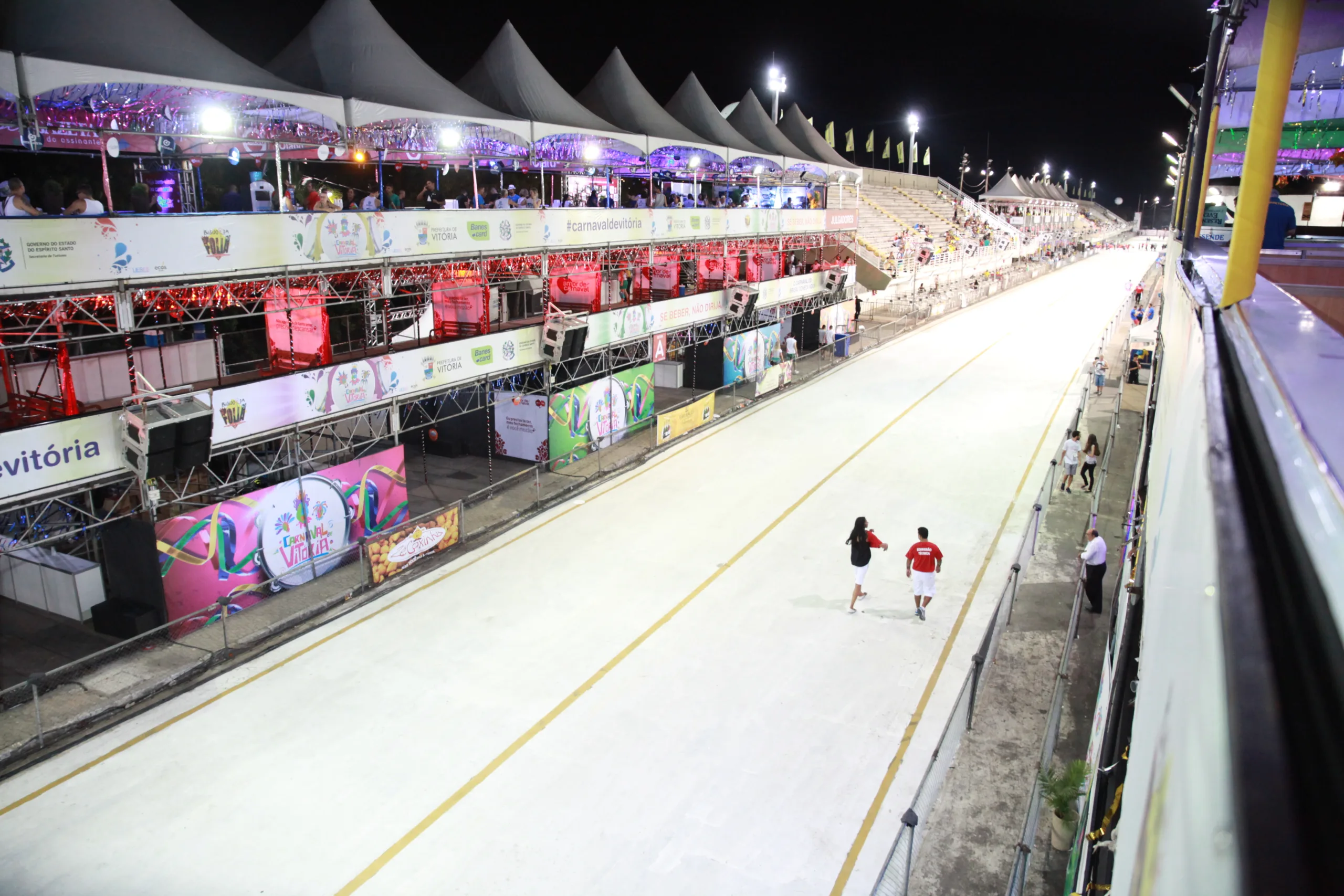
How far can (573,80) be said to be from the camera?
148 ft

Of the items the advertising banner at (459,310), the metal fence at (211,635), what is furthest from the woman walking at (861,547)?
the advertising banner at (459,310)

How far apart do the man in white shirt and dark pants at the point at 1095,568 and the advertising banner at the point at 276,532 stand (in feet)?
37.6

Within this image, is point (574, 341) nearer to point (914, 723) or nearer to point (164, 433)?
point (164, 433)

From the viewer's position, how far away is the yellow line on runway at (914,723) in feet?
27.7

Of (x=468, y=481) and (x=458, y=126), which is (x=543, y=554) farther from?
(x=458, y=126)

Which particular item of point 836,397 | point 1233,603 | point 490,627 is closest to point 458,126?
point 490,627

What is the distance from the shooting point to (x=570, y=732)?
34.3 feet

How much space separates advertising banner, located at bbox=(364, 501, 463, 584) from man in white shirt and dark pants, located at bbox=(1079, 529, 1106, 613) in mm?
10136

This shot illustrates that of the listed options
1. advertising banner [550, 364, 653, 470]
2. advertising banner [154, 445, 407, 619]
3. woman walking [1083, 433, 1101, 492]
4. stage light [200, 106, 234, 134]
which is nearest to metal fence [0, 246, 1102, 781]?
advertising banner [154, 445, 407, 619]

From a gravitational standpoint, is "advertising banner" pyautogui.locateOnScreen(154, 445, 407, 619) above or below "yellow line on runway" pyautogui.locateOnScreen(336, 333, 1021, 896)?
above

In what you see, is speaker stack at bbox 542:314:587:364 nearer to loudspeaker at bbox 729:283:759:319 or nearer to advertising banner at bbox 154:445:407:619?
advertising banner at bbox 154:445:407:619

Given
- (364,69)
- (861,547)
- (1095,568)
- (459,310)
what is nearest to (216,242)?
(364,69)

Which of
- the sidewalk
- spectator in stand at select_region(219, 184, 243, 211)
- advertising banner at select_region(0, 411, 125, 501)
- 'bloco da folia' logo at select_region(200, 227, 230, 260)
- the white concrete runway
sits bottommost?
the white concrete runway

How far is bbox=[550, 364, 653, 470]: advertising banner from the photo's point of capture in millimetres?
20422
